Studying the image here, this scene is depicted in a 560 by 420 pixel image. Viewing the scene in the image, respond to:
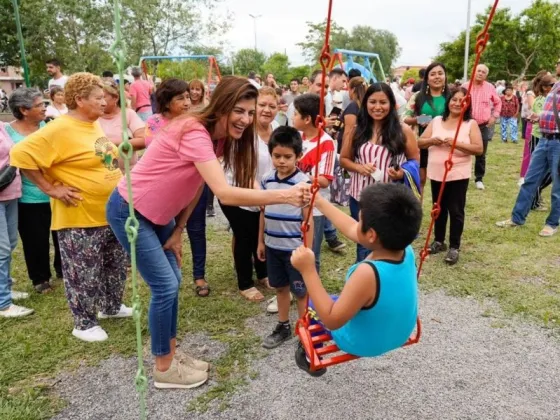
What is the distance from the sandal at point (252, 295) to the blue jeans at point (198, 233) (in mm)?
466

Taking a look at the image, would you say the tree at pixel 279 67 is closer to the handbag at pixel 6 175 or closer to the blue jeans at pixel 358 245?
the blue jeans at pixel 358 245

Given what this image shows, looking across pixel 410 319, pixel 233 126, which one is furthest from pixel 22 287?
pixel 410 319

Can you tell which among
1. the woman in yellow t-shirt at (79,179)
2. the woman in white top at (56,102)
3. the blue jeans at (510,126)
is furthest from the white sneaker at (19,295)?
the blue jeans at (510,126)

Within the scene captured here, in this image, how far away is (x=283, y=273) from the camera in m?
3.36

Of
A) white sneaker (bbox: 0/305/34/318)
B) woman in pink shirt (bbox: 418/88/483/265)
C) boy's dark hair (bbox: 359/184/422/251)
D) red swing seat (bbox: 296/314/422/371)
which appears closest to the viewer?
boy's dark hair (bbox: 359/184/422/251)

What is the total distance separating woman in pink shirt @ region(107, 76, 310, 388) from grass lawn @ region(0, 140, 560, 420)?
0.55m

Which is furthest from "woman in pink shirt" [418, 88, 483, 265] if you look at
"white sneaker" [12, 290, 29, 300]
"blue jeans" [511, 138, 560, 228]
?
"white sneaker" [12, 290, 29, 300]

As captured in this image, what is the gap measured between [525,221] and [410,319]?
16.5ft

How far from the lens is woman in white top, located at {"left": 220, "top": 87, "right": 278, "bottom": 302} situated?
4012 mm

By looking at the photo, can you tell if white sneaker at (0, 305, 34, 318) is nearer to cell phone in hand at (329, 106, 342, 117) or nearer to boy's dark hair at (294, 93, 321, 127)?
boy's dark hair at (294, 93, 321, 127)

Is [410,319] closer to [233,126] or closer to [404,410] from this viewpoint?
[404,410]

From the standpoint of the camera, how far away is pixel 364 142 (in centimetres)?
389

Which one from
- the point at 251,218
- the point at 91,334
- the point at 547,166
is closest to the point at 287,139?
the point at 251,218

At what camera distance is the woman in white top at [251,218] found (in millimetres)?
4012
